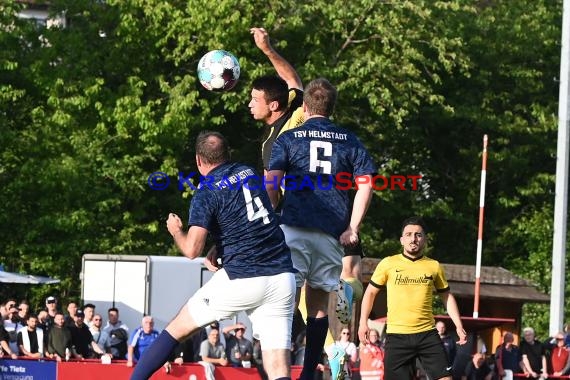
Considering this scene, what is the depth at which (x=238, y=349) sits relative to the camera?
70.8 ft

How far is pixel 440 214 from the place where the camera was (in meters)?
37.1

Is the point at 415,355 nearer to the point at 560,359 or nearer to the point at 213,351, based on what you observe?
the point at 213,351

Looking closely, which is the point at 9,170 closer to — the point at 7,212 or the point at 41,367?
the point at 7,212

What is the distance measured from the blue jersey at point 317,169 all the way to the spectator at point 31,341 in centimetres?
1079

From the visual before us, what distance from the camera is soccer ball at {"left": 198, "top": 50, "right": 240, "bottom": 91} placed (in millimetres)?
12062

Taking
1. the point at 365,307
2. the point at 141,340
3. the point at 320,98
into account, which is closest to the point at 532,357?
the point at 141,340

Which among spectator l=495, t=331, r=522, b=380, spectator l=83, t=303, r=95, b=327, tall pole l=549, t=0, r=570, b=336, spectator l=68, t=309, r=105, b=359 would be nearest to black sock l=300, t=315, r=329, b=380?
spectator l=68, t=309, r=105, b=359

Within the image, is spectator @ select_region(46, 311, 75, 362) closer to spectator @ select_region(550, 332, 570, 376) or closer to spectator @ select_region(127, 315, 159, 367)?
spectator @ select_region(127, 315, 159, 367)

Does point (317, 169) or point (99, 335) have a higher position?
point (317, 169)

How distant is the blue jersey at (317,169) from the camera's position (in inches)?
407

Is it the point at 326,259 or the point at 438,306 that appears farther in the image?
the point at 438,306

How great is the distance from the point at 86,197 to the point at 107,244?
4.04 ft

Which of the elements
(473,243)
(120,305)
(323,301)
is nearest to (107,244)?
(120,305)

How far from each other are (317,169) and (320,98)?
614mm
